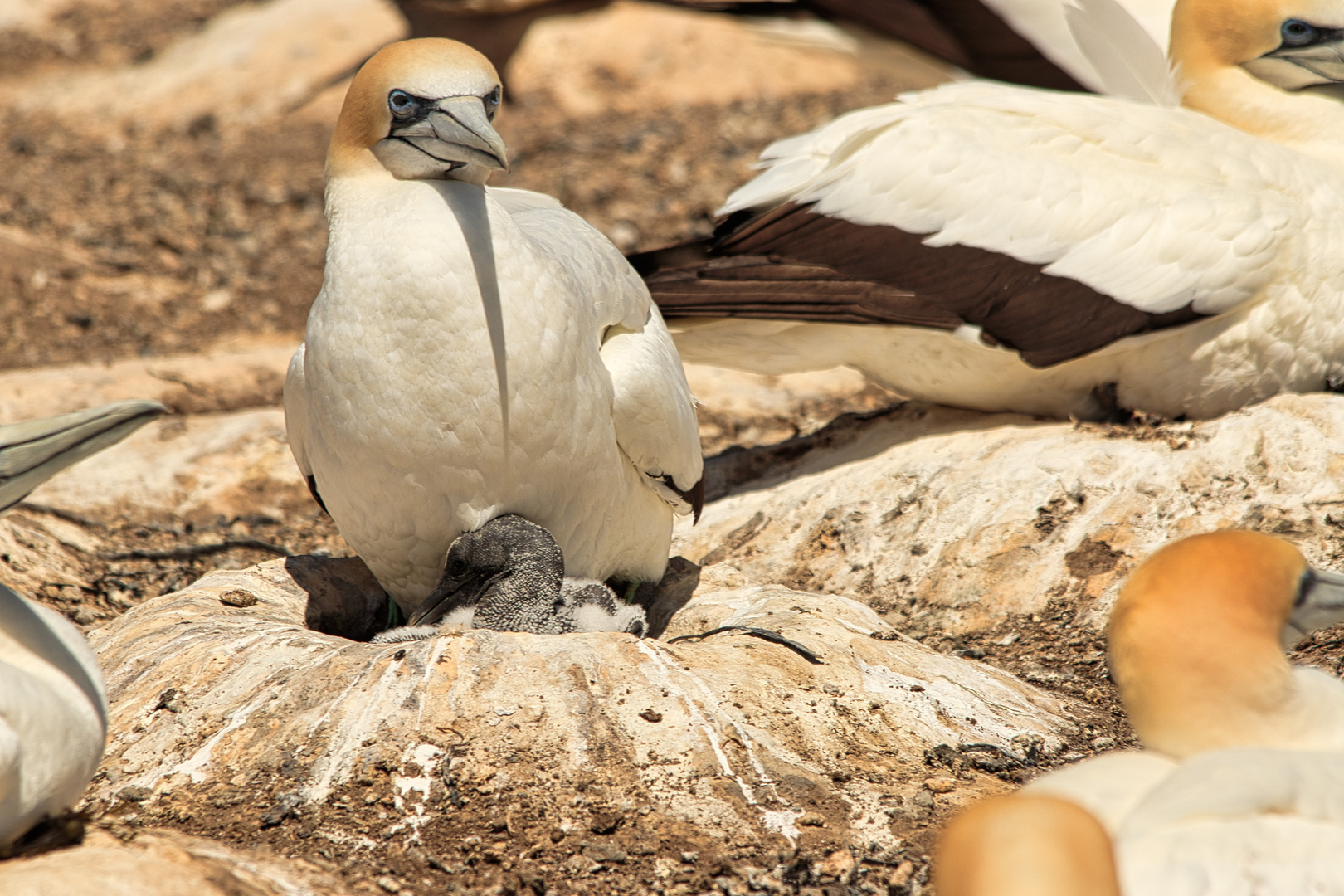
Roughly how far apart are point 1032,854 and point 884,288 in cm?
331

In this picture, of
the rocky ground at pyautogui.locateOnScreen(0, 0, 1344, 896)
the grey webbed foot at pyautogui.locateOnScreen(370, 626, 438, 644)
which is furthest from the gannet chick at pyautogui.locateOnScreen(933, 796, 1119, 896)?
the grey webbed foot at pyautogui.locateOnScreen(370, 626, 438, 644)

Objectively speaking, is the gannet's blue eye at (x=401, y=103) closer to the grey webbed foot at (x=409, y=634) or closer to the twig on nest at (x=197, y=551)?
the grey webbed foot at (x=409, y=634)

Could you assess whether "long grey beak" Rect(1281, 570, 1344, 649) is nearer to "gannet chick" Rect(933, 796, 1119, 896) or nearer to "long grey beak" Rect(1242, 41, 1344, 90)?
"gannet chick" Rect(933, 796, 1119, 896)

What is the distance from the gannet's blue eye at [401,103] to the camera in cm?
347

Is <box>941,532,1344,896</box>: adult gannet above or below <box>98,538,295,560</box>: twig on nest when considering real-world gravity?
above

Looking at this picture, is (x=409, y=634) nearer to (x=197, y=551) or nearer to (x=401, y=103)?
(x=401, y=103)

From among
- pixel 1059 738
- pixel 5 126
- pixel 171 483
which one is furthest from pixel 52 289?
pixel 1059 738

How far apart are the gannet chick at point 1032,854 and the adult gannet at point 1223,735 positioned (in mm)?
223

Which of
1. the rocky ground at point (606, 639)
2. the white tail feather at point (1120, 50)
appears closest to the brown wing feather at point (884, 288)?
the rocky ground at point (606, 639)

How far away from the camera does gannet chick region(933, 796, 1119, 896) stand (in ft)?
6.62

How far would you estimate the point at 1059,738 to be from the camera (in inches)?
145

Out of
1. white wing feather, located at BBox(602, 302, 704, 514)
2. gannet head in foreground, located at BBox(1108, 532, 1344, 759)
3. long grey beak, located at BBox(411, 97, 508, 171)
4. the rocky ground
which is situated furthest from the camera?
white wing feather, located at BBox(602, 302, 704, 514)

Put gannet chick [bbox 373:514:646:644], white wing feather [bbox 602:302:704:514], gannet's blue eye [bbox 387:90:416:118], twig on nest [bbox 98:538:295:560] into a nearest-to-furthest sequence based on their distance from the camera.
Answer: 1. gannet's blue eye [bbox 387:90:416:118]
2. gannet chick [bbox 373:514:646:644]
3. white wing feather [bbox 602:302:704:514]
4. twig on nest [bbox 98:538:295:560]

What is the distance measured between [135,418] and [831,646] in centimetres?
203
